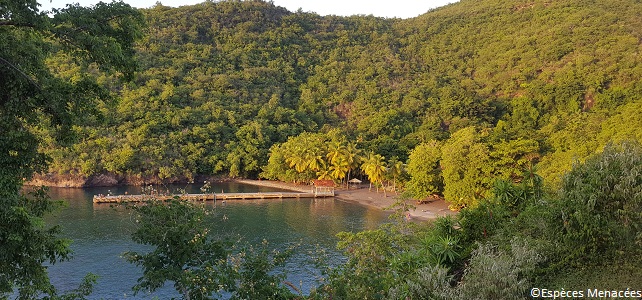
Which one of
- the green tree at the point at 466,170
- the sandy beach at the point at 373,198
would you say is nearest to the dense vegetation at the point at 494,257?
the sandy beach at the point at 373,198

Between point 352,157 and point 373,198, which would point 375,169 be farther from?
point 352,157

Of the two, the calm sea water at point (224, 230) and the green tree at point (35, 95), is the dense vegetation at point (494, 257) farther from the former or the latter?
the calm sea water at point (224, 230)

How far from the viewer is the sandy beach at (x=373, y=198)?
113 ft

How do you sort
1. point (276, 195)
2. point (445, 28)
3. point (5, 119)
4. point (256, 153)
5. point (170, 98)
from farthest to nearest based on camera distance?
point (445, 28) < point (170, 98) < point (256, 153) < point (276, 195) < point (5, 119)

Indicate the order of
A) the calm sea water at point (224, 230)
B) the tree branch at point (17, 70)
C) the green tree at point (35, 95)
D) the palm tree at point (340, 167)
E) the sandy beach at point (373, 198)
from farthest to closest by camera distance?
1. the palm tree at point (340, 167)
2. the sandy beach at point (373, 198)
3. the calm sea water at point (224, 230)
4. the green tree at point (35, 95)
5. the tree branch at point (17, 70)

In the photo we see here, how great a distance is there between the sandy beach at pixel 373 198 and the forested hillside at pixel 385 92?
1558 mm

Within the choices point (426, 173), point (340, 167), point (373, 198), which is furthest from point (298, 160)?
point (426, 173)

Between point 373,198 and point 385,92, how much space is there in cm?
3288

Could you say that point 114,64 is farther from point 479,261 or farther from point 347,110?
point 347,110

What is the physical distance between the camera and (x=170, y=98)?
189 feet

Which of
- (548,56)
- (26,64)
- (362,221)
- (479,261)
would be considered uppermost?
(548,56)

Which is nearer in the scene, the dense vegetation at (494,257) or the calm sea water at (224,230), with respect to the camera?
the dense vegetation at (494,257)

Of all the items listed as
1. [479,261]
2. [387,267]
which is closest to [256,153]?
[387,267]

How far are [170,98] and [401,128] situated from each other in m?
30.4
